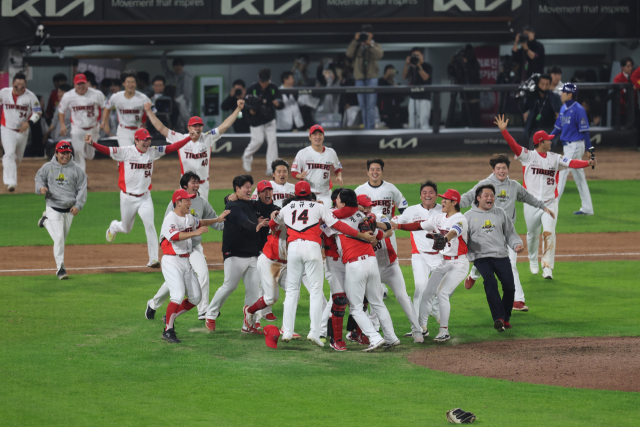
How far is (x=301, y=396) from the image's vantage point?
24.0 feet

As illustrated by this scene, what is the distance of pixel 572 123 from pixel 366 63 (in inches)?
287

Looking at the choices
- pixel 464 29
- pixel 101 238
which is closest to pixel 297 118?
pixel 464 29

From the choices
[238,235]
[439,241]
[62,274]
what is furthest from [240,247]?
[62,274]

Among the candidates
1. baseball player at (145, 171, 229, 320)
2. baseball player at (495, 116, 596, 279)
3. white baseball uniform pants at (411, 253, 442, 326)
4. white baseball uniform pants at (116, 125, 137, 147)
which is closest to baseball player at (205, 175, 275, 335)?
baseball player at (145, 171, 229, 320)

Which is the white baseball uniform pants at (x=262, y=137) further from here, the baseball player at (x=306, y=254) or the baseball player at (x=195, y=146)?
the baseball player at (x=306, y=254)

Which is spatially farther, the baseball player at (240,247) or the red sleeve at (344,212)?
the baseball player at (240,247)

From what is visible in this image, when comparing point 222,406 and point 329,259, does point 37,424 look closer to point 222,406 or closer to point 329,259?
point 222,406

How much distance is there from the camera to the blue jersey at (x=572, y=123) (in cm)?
1534

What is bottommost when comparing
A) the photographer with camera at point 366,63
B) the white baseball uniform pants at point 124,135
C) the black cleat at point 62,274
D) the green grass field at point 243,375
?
the green grass field at point 243,375

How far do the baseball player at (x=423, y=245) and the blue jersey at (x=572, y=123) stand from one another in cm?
633

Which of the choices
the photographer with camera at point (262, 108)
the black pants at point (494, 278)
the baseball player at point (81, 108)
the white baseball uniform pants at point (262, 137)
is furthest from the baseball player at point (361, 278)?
the white baseball uniform pants at point (262, 137)

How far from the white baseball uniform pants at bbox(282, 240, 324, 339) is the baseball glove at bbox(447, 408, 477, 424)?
239 cm

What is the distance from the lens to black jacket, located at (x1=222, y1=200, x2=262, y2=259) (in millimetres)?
9453

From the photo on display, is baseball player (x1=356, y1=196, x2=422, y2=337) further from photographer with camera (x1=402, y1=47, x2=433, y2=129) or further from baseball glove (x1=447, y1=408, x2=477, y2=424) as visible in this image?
photographer with camera (x1=402, y1=47, x2=433, y2=129)
